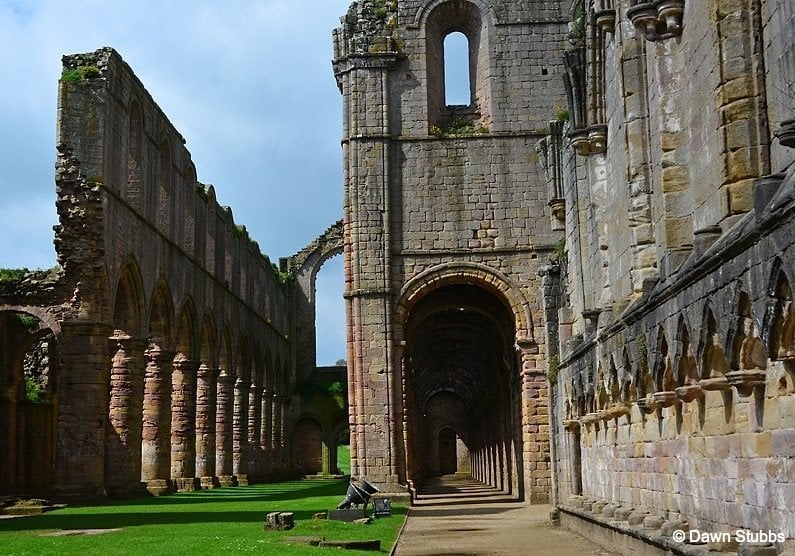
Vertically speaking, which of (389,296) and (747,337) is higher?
(389,296)

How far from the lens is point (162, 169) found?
30031mm

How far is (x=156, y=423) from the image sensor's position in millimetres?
28578

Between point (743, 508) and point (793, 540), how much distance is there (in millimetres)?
1082

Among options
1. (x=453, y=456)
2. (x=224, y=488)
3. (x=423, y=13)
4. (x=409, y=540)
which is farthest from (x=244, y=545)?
(x=453, y=456)

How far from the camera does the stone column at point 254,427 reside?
1636 inches

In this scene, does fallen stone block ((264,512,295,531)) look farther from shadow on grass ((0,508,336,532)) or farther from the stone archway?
the stone archway

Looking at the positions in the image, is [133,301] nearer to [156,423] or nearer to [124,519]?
[156,423]

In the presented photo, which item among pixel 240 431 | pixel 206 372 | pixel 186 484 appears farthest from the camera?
pixel 240 431

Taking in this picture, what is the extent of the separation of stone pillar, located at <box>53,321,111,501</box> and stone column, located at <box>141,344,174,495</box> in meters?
4.58

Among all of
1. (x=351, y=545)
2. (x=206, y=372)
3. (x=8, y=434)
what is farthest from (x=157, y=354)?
(x=351, y=545)

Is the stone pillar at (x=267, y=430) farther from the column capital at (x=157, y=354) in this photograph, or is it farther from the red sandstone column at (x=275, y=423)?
the column capital at (x=157, y=354)

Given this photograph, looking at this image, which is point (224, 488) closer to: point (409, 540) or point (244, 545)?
point (409, 540)

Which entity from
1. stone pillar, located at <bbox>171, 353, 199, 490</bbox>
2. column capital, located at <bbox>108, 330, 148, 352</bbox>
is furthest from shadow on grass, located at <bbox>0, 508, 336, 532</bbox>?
stone pillar, located at <bbox>171, 353, 199, 490</bbox>

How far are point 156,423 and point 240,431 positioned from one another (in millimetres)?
11669
